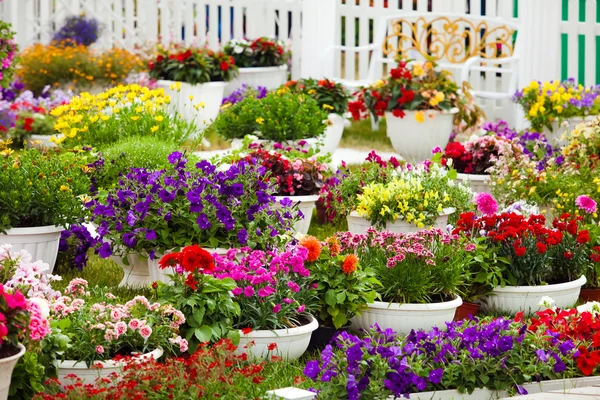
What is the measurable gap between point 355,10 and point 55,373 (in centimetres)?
846

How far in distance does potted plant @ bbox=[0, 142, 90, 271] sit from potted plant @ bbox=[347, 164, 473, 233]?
5.12 feet

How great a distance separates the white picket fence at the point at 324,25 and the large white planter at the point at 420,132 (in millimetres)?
1422

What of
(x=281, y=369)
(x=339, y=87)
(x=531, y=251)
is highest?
(x=339, y=87)

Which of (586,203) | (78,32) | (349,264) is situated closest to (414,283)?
(349,264)

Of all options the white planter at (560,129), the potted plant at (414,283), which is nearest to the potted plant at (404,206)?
the potted plant at (414,283)

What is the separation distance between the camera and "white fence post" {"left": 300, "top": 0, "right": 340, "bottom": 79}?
36.6 feet

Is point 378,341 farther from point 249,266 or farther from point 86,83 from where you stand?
point 86,83

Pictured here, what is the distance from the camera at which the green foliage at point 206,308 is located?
14.1 ft

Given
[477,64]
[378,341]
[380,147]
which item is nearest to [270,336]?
[378,341]

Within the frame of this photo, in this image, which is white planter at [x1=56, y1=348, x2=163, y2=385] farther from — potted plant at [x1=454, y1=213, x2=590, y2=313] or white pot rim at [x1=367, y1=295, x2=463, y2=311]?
potted plant at [x1=454, y1=213, x2=590, y2=313]

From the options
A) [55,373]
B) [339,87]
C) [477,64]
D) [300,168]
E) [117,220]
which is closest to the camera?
[55,373]

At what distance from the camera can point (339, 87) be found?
9.57m

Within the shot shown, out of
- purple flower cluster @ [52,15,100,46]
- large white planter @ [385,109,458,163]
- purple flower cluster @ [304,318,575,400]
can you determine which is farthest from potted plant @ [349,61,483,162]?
purple flower cluster @ [52,15,100,46]

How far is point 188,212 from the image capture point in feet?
16.8
